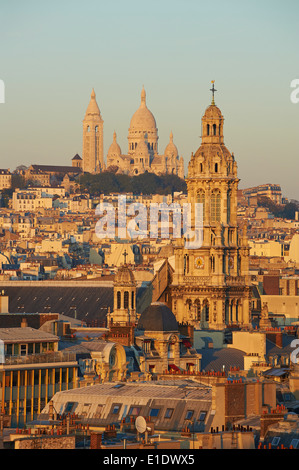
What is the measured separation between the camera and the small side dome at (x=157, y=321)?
60.2 meters

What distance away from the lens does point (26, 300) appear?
7900 centimetres

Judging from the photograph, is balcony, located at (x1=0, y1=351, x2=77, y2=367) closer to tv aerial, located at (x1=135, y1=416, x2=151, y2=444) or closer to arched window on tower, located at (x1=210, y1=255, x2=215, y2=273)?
tv aerial, located at (x1=135, y1=416, x2=151, y2=444)

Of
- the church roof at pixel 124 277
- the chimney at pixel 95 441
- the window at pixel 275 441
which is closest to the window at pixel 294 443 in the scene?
the window at pixel 275 441

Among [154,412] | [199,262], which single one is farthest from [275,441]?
[199,262]

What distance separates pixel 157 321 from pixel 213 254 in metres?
14.0

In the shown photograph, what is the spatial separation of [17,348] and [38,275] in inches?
2910

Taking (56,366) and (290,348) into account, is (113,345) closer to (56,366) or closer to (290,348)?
(56,366)

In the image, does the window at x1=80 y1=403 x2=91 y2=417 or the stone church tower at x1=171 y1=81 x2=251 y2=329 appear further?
the stone church tower at x1=171 y1=81 x2=251 y2=329

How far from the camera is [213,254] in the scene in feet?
243

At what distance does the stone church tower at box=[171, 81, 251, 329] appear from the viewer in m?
73.7

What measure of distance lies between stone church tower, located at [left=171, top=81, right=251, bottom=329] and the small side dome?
12155 millimetres

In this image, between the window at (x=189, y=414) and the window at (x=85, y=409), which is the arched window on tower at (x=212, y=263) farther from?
the window at (x=189, y=414)

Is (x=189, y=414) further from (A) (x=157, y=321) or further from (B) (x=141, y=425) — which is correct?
(A) (x=157, y=321)

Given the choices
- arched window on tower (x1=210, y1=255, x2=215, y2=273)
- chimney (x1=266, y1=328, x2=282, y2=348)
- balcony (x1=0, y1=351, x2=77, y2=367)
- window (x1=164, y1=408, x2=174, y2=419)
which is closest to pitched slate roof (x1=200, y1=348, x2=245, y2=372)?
chimney (x1=266, y1=328, x2=282, y2=348)
